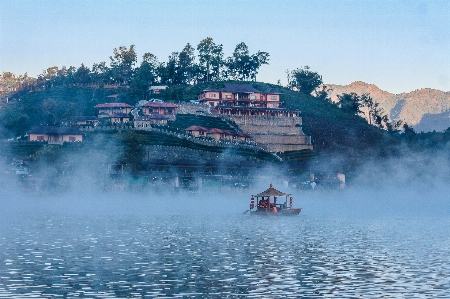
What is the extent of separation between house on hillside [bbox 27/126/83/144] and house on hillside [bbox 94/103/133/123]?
818 inches

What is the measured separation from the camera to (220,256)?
52.3 meters

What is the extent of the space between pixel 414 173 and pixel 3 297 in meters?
145

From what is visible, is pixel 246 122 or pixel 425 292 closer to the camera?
pixel 425 292

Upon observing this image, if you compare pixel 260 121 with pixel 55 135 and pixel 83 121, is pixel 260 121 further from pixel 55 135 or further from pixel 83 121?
pixel 55 135

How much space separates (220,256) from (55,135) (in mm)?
113241

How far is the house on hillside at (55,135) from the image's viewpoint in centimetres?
15888

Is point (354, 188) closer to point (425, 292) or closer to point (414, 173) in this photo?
point (414, 173)

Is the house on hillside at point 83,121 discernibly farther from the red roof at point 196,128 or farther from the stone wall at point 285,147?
the stone wall at point 285,147

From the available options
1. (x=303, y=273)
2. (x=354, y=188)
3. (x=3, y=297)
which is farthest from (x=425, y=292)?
(x=354, y=188)

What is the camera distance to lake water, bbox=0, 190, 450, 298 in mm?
39062

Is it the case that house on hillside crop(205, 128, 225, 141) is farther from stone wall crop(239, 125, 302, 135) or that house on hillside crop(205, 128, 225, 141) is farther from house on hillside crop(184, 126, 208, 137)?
stone wall crop(239, 125, 302, 135)

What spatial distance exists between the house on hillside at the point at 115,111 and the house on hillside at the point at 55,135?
20.8 metres

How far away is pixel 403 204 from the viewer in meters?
141

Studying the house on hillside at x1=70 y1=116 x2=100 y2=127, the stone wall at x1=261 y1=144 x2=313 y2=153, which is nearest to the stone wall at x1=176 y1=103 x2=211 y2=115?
the stone wall at x1=261 y1=144 x2=313 y2=153
